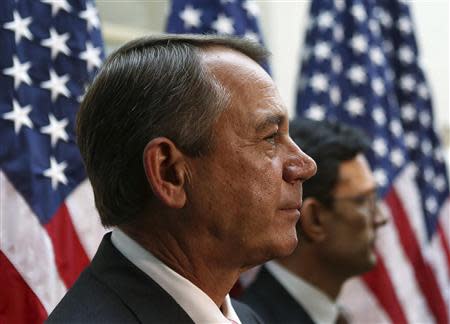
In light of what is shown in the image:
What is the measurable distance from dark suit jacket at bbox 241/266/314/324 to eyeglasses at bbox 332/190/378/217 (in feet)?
1.49

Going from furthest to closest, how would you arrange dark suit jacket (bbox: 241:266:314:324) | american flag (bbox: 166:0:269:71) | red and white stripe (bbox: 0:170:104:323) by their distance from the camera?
american flag (bbox: 166:0:269:71) → dark suit jacket (bbox: 241:266:314:324) → red and white stripe (bbox: 0:170:104:323)

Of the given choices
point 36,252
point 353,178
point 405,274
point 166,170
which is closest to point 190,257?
point 166,170

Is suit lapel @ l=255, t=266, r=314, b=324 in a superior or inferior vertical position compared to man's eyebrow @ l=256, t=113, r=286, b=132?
inferior

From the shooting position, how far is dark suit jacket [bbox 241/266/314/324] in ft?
9.26

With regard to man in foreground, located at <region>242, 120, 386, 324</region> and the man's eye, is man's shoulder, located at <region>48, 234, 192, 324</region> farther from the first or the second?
man in foreground, located at <region>242, 120, 386, 324</region>

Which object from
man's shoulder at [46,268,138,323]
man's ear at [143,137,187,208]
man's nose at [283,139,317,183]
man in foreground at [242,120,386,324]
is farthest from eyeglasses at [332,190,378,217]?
man's shoulder at [46,268,138,323]

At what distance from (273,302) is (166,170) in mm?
1264

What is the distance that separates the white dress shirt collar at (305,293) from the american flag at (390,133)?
780 mm

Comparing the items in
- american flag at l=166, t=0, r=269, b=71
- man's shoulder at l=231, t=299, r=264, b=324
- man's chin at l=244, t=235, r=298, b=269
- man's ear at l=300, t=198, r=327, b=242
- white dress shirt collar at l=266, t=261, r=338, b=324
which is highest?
american flag at l=166, t=0, r=269, b=71

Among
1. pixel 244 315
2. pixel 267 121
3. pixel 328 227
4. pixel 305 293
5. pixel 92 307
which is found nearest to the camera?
pixel 92 307

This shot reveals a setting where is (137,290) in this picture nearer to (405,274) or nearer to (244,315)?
(244,315)

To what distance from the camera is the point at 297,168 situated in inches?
70.7

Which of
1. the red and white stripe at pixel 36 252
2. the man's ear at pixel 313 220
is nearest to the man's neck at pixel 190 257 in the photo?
the red and white stripe at pixel 36 252

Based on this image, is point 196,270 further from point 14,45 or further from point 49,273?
point 14,45
